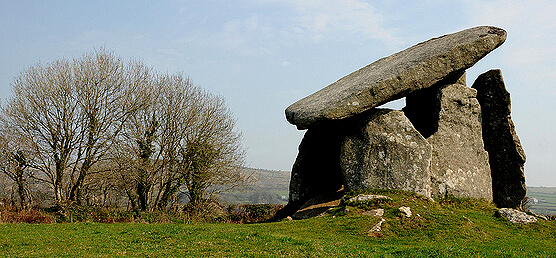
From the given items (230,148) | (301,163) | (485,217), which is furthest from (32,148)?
(485,217)

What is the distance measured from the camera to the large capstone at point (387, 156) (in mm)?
18281

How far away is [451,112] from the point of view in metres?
19.8

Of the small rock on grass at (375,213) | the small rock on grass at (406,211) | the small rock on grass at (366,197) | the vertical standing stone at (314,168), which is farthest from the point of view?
the vertical standing stone at (314,168)

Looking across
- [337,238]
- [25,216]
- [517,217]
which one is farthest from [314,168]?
[25,216]

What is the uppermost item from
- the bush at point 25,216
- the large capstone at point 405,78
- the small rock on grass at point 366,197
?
the large capstone at point 405,78

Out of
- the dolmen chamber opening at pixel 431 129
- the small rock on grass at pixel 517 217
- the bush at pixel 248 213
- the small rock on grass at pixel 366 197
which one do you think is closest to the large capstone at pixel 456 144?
the dolmen chamber opening at pixel 431 129

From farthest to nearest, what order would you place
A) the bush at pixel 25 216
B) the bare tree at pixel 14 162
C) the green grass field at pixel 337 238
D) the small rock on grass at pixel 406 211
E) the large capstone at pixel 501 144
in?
1. the bare tree at pixel 14 162
2. the bush at pixel 25 216
3. the large capstone at pixel 501 144
4. the small rock on grass at pixel 406 211
5. the green grass field at pixel 337 238

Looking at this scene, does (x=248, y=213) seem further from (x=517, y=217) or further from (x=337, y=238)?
(x=517, y=217)

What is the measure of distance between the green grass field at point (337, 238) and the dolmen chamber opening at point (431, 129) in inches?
50.8

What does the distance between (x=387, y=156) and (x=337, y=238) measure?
5.13 meters

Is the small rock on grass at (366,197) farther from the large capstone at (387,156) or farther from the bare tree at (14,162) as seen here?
the bare tree at (14,162)

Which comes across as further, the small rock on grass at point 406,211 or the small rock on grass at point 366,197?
the small rock on grass at point 366,197

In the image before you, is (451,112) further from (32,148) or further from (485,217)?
(32,148)

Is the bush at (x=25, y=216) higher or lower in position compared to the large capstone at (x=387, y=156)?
lower
